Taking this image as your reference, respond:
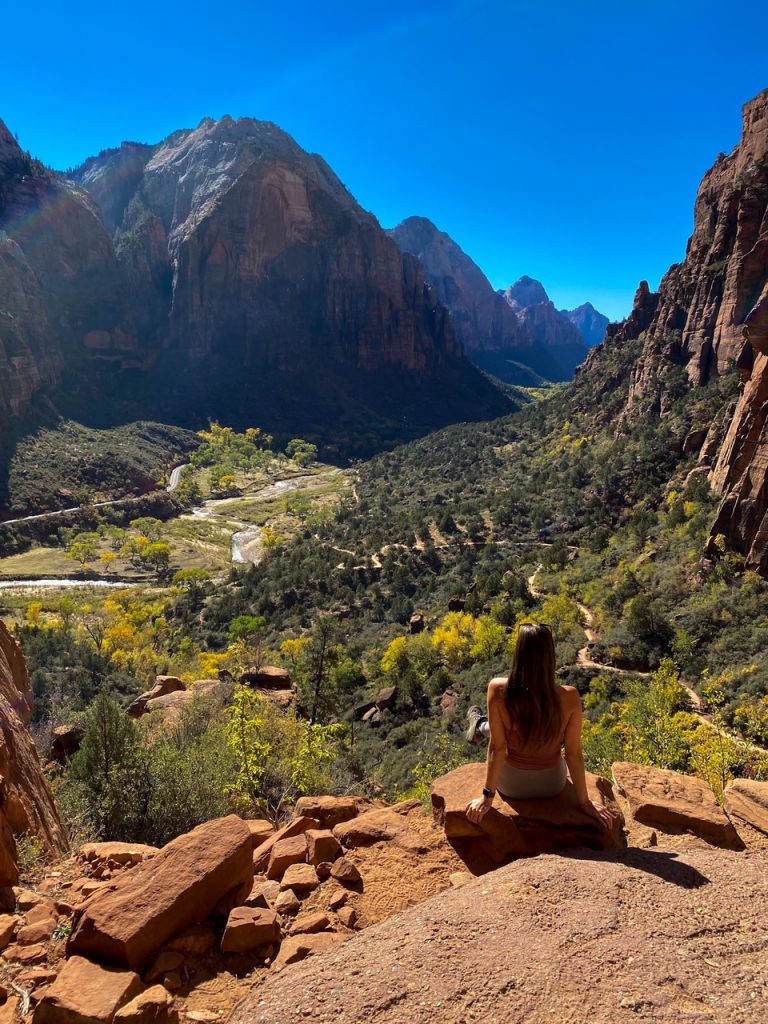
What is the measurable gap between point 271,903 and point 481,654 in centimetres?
2837

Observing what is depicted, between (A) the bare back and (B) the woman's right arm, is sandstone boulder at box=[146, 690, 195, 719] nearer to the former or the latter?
(A) the bare back

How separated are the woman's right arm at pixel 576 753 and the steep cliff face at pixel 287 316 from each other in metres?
143

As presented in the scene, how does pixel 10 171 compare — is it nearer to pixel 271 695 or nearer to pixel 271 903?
pixel 271 695

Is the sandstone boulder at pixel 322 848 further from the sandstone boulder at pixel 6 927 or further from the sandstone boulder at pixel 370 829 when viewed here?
the sandstone boulder at pixel 6 927

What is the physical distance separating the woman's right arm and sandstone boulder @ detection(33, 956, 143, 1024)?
3.93 m

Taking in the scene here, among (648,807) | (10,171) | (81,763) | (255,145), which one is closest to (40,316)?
(10,171)

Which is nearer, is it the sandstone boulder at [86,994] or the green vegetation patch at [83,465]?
the sandstone boulder at [86,994]

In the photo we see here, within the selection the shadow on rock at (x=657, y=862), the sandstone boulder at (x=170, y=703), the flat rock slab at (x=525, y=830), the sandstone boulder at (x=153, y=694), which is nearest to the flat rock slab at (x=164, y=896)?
the flat rock slab at (x=525, y=830)

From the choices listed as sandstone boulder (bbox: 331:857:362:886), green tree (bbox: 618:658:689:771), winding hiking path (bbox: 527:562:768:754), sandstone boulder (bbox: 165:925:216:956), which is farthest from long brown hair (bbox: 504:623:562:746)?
winding hiking path (bbox: 527:562:768:754)

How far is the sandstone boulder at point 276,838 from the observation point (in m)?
6.08

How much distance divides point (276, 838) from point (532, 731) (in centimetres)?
349

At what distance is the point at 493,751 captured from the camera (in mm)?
5445

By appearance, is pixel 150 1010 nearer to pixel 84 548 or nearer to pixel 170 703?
pixel 170 703

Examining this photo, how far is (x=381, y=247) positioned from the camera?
577 ft
